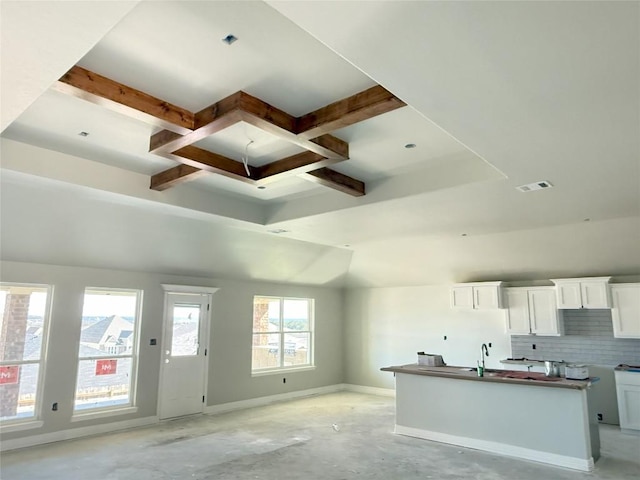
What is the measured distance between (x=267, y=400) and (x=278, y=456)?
10.4 feet

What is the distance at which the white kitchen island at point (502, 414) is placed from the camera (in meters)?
4.82

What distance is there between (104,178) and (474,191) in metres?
3.99

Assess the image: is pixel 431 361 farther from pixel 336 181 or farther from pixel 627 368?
pixel 336 181

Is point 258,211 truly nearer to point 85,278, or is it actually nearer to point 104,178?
point 104,178

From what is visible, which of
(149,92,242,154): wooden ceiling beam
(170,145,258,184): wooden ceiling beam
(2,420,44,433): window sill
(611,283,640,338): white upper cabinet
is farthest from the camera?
(611,283,640,338): white upper cabinet

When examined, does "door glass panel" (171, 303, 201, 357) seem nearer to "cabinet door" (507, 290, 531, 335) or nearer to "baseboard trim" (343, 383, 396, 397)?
"baseboard trim" (343, 383, 396, 397)

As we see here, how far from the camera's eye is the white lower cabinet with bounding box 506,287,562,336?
7059 millimetres

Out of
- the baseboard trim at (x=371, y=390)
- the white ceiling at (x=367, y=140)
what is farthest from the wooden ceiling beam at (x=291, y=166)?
the baseboard trim at (x=371, y=390)

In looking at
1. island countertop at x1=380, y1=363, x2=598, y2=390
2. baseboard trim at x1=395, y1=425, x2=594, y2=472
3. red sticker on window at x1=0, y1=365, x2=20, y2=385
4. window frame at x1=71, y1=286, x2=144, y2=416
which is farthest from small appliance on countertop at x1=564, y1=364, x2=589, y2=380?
red sticker on window at x1=0, y1=365, x2=20, y2=385

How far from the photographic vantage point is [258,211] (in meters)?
6.21

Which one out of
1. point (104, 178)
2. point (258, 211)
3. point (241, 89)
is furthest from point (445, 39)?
point (258, 211)

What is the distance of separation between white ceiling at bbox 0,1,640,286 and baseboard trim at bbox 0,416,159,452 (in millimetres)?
2276

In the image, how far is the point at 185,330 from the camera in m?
7.21

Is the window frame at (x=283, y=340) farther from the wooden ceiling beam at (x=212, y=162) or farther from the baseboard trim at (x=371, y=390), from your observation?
the wooden ceiling beam at (x=212, y=162)
